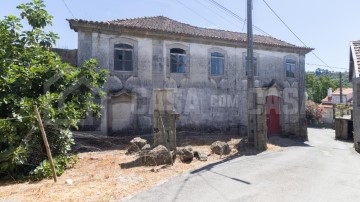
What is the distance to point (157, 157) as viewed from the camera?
29.2 ft

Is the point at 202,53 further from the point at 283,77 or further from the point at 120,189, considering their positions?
the point at 120,189

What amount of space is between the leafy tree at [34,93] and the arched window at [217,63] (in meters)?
7.79

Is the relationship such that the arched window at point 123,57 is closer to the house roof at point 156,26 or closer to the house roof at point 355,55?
the house roof at point 156,26

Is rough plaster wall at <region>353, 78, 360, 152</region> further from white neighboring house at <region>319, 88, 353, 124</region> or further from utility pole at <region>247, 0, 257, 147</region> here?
white neighboring house at <region>319, 88, 353, 124</region>

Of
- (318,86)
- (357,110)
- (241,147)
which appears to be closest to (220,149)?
(241,147)

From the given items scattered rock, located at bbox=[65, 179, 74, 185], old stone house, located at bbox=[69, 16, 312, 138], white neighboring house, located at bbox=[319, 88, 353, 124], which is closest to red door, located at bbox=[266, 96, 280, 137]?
old stone house, located at bbox=[69, 16, 312, 138]

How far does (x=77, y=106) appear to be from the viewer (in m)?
9.11

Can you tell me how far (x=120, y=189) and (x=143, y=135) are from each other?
7.36 metres

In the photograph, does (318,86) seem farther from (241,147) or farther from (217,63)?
(241,147)

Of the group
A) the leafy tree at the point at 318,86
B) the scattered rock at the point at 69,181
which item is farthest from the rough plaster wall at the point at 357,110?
the leafy tree at the point at 318,86

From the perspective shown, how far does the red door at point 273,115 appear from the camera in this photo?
17516 mm

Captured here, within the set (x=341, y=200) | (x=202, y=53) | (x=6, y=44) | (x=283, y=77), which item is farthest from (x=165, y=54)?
(x=341, y=200)

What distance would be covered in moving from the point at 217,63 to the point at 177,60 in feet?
9.02

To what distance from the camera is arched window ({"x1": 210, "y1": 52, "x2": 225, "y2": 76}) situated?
52.3 ft
